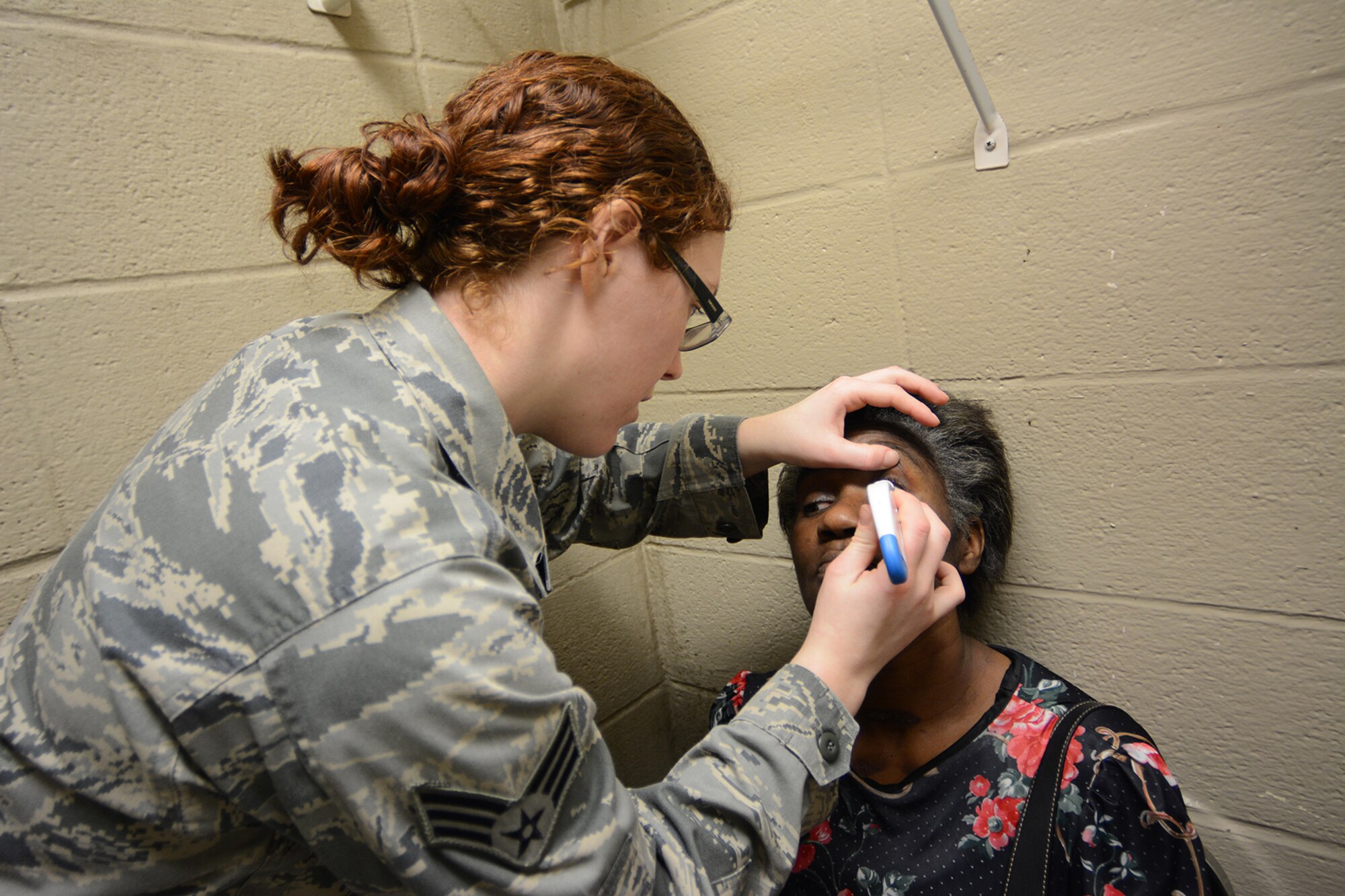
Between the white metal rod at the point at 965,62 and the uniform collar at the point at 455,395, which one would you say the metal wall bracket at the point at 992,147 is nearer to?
the white metal rod at the point at 965,62

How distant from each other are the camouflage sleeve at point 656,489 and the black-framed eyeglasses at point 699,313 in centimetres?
26

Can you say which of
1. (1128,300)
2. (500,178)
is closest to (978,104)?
(1128,300)

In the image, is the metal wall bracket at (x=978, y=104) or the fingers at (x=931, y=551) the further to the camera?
the metal wall bracket at (x=978, y=104)

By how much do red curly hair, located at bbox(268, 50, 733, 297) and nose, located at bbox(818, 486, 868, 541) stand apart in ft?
1.43

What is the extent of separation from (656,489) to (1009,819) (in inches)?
27.2

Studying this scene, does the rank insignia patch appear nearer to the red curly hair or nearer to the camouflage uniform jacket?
the camouflage uniform jacket

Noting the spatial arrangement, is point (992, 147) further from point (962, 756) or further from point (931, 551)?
point (962, 756)

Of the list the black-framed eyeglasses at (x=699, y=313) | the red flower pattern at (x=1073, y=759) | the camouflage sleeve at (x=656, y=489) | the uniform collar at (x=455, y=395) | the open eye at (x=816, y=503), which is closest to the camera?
the uniform collar at (x=455, y=395)

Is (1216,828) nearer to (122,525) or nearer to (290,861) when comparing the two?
(290,861)

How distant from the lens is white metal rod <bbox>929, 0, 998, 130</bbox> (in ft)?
3.36

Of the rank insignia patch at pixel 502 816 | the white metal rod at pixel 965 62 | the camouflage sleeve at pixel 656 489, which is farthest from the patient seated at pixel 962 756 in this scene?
the rank insignia patch at pixel 502 816

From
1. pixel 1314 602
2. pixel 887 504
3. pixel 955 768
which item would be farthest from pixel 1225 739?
pixel 887 504

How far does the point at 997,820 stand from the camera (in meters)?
1.06

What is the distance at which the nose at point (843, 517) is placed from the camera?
1.09m
